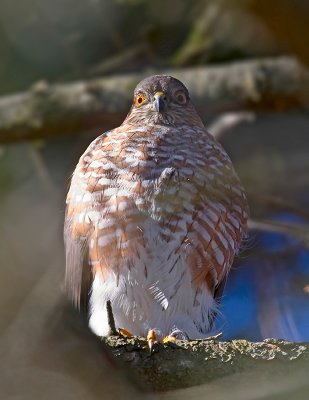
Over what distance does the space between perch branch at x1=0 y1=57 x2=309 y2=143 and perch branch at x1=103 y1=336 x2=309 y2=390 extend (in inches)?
134

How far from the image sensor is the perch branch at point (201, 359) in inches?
142

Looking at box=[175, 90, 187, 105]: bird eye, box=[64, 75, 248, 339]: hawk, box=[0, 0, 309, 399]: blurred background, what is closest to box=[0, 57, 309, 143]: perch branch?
box=[0, 0, 309, 399]: blurred background

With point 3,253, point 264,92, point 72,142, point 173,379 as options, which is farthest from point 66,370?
point 72,142

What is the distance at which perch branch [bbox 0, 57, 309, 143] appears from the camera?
6859mm

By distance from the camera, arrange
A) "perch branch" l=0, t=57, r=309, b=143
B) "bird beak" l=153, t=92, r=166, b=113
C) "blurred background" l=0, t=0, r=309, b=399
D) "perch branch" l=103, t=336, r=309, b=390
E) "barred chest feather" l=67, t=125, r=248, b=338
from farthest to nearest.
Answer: "perch branch" l=0, t=57, r=309, b=143
"blurred background" l=0, t=0, r=309, b=399
"bird beak" l=153, t=92, r=166, b=113
"barred chest feather" l=67, t=125, r=248, b=338
"perch branch" l=103, t=336, r=309, b=390

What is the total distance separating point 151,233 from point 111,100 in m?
2.41

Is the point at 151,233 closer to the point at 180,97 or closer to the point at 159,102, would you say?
the point at 159,102

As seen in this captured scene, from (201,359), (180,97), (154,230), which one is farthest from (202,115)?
(201,359)

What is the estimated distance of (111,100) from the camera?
695 centimetres

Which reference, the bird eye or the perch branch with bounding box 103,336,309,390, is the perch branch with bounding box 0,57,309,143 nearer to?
the bird eye

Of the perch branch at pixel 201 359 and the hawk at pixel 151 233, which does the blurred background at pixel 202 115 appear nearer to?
the hawk at pixel 151 233

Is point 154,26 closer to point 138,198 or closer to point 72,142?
point 72,142

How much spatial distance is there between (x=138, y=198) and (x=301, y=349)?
4.74 feet

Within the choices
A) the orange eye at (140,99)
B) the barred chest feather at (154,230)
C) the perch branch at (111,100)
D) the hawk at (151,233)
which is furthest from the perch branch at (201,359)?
the perch branch at (111,100)
